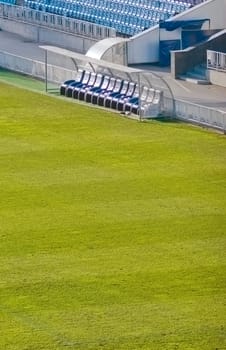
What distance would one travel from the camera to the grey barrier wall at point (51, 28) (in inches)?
1777

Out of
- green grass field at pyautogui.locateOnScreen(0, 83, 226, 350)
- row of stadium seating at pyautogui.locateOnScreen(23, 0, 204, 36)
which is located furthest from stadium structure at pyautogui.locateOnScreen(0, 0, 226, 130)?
green grass field at pyautogui.locateOnScreen(0, 83, 226, 350)

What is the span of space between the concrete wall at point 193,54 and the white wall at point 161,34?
189 centimetres

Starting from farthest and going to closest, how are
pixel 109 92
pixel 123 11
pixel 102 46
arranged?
pixel 123 11, pixel 102 46, pixel 109 92

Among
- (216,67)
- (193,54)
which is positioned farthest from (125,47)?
(216,67)

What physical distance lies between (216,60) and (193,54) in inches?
64.1

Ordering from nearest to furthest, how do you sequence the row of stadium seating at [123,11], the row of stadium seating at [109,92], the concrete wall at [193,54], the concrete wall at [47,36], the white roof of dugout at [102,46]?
the row of stadium seating at [109,92] → the concrete wall at [193,54] → the white roof of dugout at [102,46] → the row of stadium seating at [123,11] → the concrete wall at [47,36]

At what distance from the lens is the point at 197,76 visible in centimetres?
3934

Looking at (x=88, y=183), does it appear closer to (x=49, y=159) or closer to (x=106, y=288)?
(x=49, y=159)

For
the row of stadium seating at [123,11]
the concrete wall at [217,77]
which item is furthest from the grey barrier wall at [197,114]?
the row of stadium seating at [123,11]

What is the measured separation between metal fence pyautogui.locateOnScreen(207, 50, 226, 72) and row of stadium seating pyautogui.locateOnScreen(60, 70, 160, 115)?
319cm

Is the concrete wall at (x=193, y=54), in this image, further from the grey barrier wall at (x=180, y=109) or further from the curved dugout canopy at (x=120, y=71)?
the grey barrier wall at (x=180, y=109)

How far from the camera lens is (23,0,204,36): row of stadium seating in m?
44.5

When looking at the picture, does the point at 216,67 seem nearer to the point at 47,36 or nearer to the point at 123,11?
the point at 123,11

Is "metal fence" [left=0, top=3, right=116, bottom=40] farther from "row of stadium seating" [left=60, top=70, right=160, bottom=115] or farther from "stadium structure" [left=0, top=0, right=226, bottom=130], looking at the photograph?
"row of stadium seating" [left=60, top=70, right=160, bottom=115]
